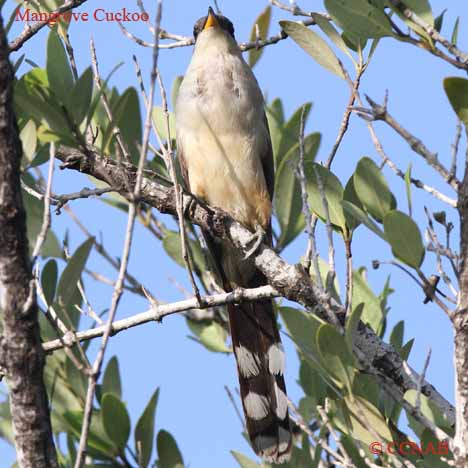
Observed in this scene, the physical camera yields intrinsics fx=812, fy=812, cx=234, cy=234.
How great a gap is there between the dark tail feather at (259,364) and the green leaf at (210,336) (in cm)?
9

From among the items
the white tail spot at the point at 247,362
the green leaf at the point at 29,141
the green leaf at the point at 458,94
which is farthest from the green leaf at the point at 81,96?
the white tail spot at the point at 247,362

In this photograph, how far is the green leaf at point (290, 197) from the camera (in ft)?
11.7

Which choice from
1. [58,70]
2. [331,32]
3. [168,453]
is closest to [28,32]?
[58,70]

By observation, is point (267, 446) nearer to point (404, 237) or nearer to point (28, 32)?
point (404, 237)

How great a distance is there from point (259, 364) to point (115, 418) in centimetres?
158

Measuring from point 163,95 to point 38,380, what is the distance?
1.35 meters

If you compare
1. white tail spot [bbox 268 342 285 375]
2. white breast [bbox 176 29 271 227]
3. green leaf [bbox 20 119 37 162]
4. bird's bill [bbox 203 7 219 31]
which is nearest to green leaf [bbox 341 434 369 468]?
white tail spot [bbox 268 342 285 375]

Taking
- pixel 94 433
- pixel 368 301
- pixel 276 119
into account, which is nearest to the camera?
pixel 94 433

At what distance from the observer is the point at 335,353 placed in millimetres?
2520

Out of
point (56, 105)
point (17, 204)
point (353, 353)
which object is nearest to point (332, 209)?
point (353, 353)

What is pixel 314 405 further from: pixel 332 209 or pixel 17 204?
pixel 17 204

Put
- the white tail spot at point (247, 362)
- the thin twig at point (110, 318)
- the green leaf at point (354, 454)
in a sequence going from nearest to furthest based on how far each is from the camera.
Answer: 1. the thin twig at point (110, 318)
2. the green leaf at point (354, 454)
3. the white tail spot at point (247, 362)

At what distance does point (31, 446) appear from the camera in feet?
7.32

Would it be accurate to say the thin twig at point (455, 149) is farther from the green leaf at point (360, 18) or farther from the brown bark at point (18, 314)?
the brown bark at point (18, 314)
